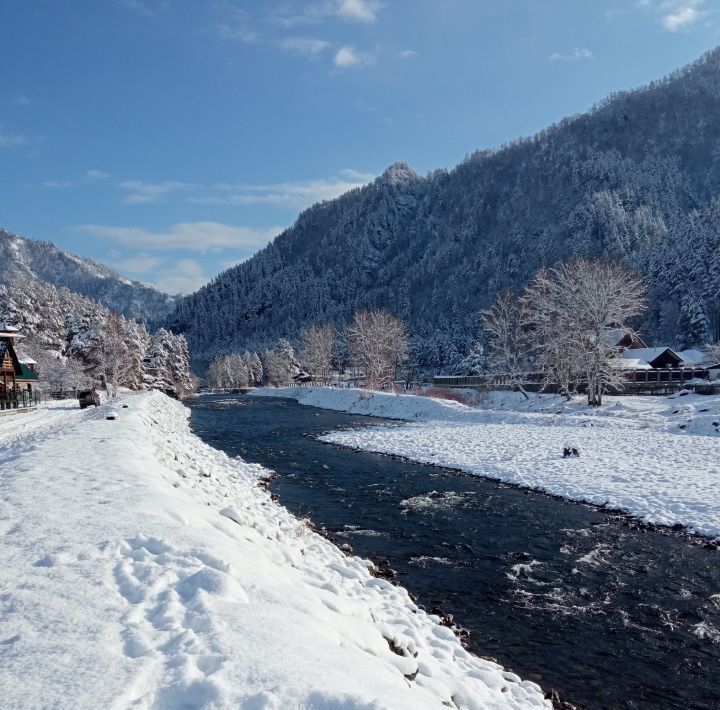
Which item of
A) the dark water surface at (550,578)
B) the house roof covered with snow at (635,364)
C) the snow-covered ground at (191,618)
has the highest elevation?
the snow-covered ground at (191,618)

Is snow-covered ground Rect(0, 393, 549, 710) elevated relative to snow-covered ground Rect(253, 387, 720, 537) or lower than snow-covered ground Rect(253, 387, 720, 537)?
elevated

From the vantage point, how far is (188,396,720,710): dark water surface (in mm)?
8172

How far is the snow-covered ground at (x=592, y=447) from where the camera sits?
1711 centimetres

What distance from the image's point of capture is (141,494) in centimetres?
1015

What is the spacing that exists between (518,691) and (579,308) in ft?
137

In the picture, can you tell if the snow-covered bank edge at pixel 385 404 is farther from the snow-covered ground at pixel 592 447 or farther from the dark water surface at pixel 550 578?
the dark water surface at pixel 550 578

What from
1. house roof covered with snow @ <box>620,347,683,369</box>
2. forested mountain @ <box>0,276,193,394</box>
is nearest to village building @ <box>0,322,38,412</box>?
forested mountain @ <box>0,276,193,394</box>

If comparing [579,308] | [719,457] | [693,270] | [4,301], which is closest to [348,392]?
[579,308]

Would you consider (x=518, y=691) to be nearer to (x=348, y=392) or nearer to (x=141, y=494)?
(x=141, y=494)

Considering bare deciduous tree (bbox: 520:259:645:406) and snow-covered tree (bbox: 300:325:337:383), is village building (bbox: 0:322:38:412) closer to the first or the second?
bare deciduous tree (bbox: 520:259:645:406)

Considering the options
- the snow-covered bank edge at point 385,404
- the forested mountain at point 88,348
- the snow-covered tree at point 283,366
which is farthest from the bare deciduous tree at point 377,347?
the snow-covered tree at point 283,366

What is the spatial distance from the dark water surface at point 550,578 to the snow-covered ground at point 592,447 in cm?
150

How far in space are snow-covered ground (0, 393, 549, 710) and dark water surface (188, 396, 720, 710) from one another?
134 centimetres

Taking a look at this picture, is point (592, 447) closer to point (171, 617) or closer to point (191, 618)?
point (191, 618)
